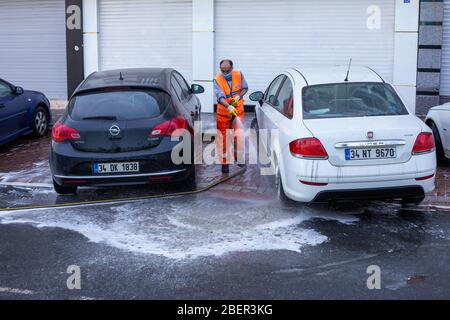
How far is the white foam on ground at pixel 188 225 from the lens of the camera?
20.0 feet

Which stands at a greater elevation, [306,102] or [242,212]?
[306,102]

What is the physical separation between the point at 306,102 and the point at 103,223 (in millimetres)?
2741

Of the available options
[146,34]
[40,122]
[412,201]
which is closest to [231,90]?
[412,201]

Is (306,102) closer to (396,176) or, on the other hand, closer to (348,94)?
(348,94)

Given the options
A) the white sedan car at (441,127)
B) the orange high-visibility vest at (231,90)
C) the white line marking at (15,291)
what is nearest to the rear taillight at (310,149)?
the orange high-visibility vest at (231,90)

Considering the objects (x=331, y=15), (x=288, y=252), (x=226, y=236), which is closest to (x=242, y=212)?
(x=226, y=236)

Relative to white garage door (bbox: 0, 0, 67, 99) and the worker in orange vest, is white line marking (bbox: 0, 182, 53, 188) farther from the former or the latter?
white garage door (bbox: 0, 0, 67, 99)

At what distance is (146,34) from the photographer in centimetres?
1513

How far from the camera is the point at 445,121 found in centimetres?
901

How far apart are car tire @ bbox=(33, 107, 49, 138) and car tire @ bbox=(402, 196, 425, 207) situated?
7.70 meters

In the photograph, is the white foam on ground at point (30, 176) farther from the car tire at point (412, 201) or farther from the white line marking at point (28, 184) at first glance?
the car tire at point (412, 201)

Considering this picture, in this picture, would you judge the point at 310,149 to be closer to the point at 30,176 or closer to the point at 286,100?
the point at 286,100

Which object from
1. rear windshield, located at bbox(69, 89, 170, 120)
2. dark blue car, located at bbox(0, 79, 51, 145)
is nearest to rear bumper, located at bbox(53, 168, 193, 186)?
rear windshield, located at bbox(69, 89, 170, 120)

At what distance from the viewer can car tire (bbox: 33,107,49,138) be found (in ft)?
39.7
